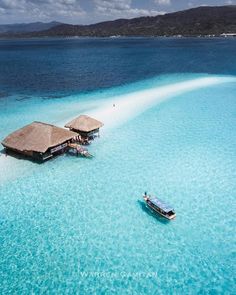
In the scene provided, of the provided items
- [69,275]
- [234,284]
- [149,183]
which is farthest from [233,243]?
[69,275]

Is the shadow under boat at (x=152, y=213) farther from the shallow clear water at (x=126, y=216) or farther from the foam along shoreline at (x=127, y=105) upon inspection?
the foam along shoreline at (x=127, y=105)

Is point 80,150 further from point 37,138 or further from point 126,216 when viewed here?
point 126,216

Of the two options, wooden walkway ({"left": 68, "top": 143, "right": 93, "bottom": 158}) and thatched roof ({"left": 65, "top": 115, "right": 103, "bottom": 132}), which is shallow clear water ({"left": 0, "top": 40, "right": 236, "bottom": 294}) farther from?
thatched roof ({"left": 65, "top": 115, "right": 103, "bottom": 132})

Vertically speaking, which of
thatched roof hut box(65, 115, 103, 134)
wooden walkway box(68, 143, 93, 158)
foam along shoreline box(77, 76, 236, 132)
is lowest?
foam along shoreline box(77, 76, 236, 132)

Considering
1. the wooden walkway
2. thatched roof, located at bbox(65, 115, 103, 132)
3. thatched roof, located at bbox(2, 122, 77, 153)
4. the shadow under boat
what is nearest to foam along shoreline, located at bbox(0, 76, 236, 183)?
thatched roof, located at bbox(2, 122, 77, 153)

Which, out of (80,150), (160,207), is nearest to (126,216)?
(160,207)

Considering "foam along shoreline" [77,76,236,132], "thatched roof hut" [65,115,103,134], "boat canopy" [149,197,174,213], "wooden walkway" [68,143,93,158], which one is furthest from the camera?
"foam along shoreline" [77,76,236,132]

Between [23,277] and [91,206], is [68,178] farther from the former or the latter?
[23,277]
